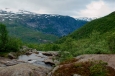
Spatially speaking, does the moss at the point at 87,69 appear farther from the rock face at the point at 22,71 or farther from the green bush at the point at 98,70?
the rock face at the point at 22,71

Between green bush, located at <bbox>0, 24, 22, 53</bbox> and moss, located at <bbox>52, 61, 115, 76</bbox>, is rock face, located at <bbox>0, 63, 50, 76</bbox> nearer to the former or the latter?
moss, located at <bbox>52, 61, 115, 76</bbox>

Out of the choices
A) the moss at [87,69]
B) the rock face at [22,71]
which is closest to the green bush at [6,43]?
the rock face at [22,71]

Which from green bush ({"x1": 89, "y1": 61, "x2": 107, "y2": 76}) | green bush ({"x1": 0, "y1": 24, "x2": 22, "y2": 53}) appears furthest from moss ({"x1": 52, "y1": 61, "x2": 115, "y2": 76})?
green bush ({"x1": 0, "y1": 24, "x2": 22, "y2": 53})

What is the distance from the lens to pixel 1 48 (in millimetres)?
134875

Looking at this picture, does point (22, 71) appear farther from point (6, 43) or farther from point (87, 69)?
point (6, 43)

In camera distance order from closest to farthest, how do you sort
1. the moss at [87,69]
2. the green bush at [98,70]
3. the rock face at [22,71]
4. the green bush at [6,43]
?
the green bush at [98,70]
the moss at [87,69]
the rock face at [22,71]
the green bush at [6,43]

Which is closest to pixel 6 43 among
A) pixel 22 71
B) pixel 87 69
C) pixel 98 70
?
pixel 22 71

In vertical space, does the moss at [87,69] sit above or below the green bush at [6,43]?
above

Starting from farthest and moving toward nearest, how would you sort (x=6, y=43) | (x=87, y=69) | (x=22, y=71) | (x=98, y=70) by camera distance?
(x=6, y=43) < (x=22, y=71) < (x=87, y=69) < (x=98, y=70)

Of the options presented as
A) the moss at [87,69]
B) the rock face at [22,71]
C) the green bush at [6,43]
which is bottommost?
the green bush at [6,43]

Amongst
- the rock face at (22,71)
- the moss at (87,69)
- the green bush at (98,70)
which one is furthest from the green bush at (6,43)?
the green bush at (98,70)

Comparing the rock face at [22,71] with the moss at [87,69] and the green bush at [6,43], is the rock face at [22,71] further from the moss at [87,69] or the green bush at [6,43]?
the green bush at [6,43]

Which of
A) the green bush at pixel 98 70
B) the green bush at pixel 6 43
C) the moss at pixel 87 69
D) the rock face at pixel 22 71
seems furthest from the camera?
the green bush at pixel 6 43

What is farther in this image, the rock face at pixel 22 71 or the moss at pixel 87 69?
the rock face at pixel 22 71
